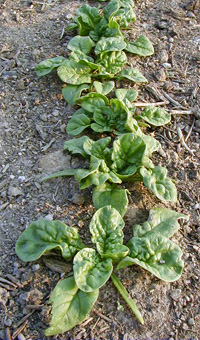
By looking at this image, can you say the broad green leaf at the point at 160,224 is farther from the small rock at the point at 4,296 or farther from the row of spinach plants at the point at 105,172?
the small rock at the point at 4,296

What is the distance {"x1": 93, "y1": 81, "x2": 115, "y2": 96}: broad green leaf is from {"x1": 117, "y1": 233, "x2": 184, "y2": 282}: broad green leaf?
149 cm

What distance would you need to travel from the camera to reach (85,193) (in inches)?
127

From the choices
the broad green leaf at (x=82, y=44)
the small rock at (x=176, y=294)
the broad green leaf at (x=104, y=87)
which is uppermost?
the broad green leaf at (x=82, y=44)

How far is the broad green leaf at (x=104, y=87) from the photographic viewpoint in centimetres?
374

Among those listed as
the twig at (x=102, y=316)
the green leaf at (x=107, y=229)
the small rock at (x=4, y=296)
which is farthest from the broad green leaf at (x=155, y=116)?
the small rock at (x=4, y=296)

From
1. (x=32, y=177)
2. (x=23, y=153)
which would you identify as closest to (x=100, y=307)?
(x=32, y=177)

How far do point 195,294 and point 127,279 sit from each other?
470 mm

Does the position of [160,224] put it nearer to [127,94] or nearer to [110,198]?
[110,198]

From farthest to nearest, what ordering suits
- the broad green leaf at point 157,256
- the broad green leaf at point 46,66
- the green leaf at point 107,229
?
the broad green leaf at point 46,66, the green leaf at point 107,229, the broad green leaf at point 157,256

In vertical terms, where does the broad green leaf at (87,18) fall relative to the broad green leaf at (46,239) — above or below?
above

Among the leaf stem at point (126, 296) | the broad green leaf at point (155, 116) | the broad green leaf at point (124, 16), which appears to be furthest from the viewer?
the broad green leaf at point (124, 16)

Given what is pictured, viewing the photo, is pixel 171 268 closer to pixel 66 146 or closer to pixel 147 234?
pixel 147 234

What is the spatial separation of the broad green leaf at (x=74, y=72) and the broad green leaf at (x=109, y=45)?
23 cm

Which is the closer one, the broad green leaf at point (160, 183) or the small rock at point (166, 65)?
the broad green leaf at point (160, 183)
